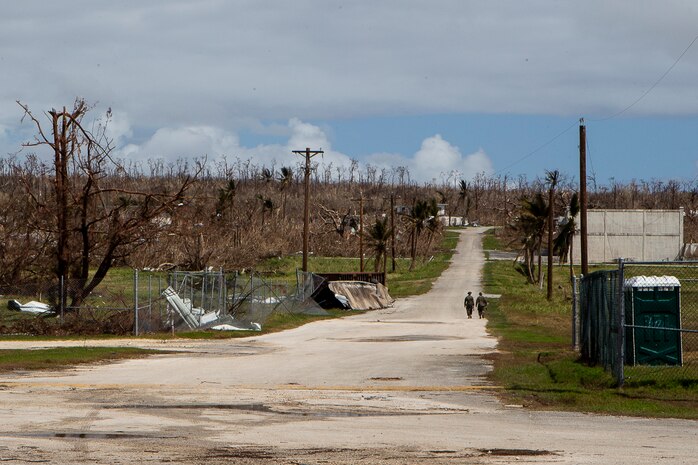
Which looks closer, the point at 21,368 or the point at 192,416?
the point at 192,416

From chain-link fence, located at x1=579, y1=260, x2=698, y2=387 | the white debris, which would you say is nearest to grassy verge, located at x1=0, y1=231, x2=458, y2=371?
the white debris

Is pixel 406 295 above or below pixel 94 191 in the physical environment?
below

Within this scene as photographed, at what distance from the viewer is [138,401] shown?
15.7 meters

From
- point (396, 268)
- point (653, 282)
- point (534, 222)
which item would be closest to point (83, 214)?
point (653, 282)

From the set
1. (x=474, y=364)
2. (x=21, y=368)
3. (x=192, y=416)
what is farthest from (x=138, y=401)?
(x=474, y=364)

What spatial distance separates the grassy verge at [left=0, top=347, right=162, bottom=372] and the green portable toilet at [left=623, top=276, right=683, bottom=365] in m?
11.6

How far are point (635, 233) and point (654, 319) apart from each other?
80.6 metres

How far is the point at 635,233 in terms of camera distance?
97.7 metres

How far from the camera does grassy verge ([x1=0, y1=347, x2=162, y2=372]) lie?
21766 millimetres

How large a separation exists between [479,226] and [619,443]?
15470 cm

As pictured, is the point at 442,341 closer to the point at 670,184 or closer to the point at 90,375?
the point at 90,375

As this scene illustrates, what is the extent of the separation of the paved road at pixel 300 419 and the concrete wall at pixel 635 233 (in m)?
74.6

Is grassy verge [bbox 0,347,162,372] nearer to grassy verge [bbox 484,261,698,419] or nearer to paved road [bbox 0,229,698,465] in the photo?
paved road [bbox 0,229,698,465]

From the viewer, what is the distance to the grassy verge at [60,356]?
21.8 m
